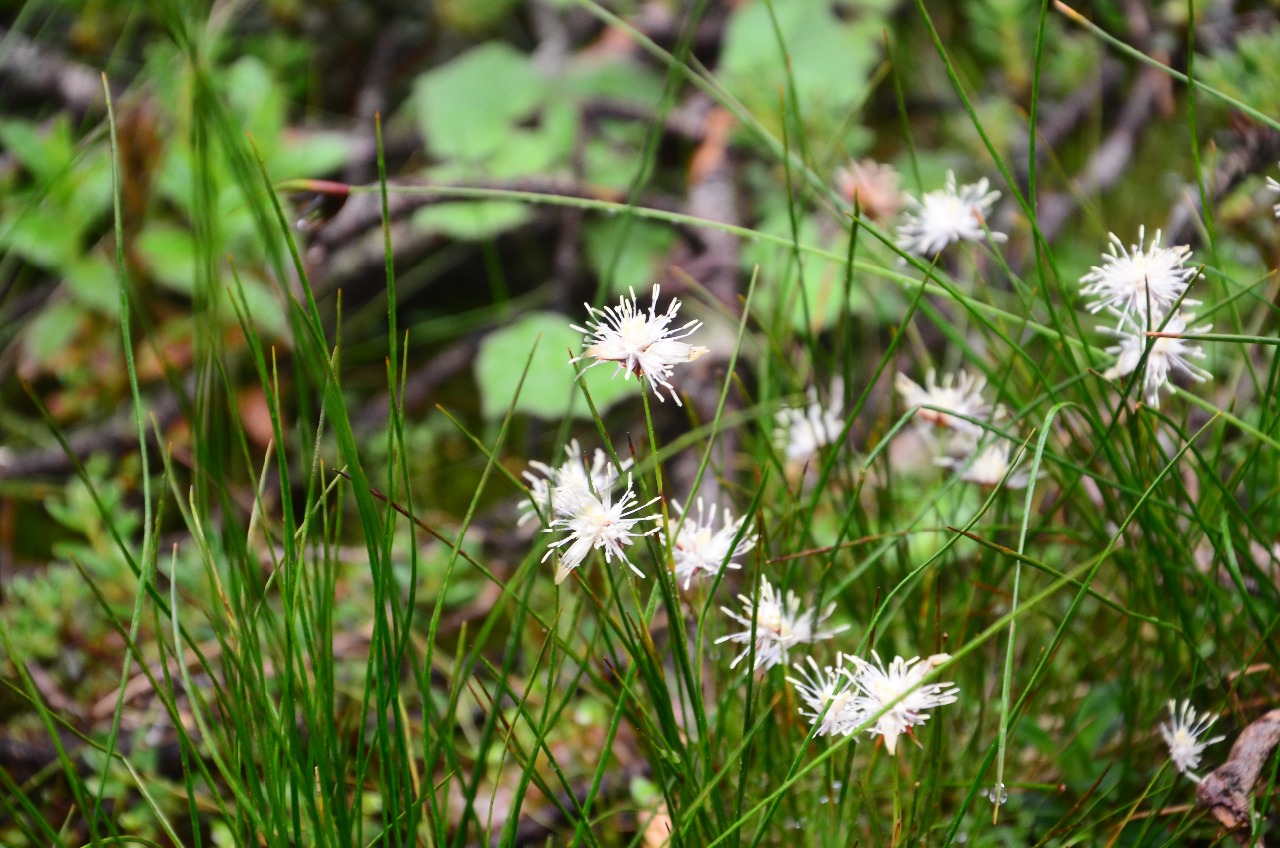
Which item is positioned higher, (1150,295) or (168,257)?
(1150,295)

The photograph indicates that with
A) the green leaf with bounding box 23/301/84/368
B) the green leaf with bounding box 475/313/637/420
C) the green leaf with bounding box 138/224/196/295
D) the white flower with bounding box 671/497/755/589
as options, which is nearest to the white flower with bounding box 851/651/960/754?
the white flower with bounding box 671/497/755/589

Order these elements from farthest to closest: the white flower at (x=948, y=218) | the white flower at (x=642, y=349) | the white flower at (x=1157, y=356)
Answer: the white flower at (x=948, y=218), the white flower at (x=1157, y=356), the white flower at (x=642, y=349)

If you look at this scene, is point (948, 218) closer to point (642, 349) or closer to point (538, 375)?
point (642, 349)

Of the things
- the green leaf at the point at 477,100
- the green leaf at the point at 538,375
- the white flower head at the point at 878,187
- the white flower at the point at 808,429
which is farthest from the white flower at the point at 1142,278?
the green leaf at the point at 477,100

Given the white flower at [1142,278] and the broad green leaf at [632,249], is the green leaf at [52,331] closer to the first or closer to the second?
the broad green leaf at [632,249]

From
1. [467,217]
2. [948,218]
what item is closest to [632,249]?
[467,217]

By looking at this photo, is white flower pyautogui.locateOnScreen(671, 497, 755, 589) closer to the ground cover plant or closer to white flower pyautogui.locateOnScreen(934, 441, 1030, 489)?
the ground cover plant
